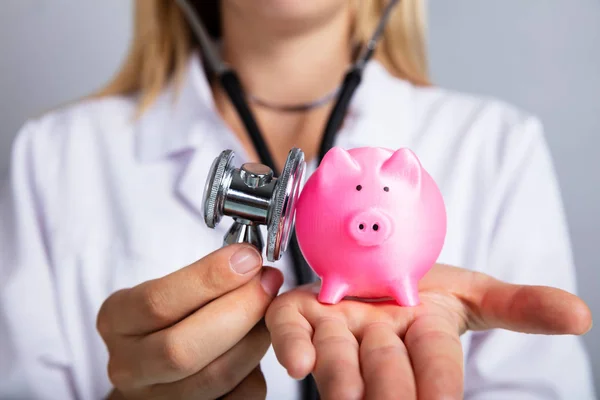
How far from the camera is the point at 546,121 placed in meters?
1.31

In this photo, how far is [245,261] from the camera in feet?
1.98

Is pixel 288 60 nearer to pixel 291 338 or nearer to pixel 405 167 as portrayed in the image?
pixel 405 167

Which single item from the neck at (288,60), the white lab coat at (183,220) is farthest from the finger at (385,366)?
the neck at (288,60)

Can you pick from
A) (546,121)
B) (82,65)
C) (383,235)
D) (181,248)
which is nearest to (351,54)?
(546,121)

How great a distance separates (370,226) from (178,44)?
35.8 inches

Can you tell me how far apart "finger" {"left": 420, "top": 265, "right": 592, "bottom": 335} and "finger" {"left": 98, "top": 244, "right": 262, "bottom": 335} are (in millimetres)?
213

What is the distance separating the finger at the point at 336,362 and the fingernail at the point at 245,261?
98mm

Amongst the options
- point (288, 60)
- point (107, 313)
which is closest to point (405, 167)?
point (107, 313)

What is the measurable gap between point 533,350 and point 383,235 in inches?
24.4

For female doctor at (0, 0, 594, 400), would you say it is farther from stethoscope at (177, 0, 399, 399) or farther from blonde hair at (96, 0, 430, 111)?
stethoscope at (177, 0, 399, 399)

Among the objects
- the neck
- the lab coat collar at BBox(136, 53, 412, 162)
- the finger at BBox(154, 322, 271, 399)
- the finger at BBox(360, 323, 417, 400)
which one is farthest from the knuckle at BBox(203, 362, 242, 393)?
the neck

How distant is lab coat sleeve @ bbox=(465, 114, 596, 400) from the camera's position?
3.34ft

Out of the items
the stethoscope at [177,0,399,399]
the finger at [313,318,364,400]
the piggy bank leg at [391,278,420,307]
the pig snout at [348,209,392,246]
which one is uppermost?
the stethoscope at [177,0,399,399]

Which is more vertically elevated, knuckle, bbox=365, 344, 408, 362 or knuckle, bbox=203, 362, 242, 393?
knuckle, bbox=365, 344, 408, 362
